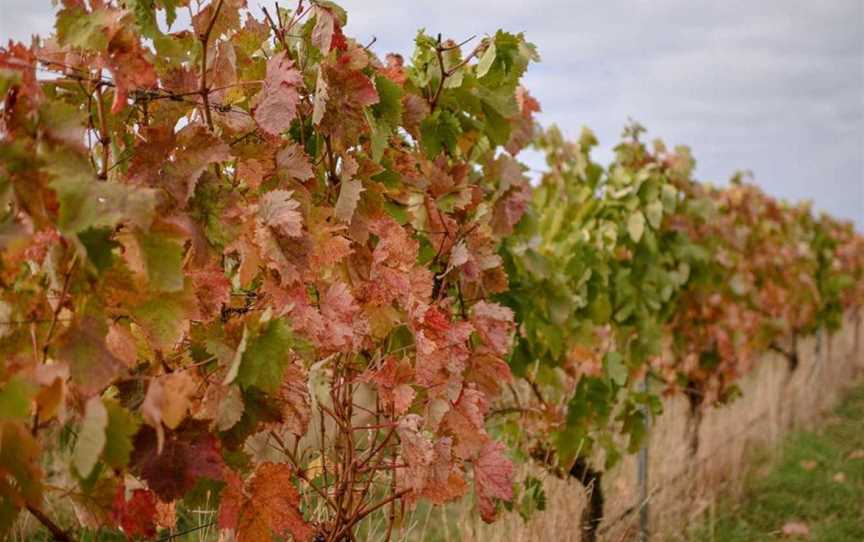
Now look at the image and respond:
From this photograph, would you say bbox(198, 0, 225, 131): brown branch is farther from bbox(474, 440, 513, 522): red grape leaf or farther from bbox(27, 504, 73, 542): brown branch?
bbox(474, 440, 513, 522): red grape leaf

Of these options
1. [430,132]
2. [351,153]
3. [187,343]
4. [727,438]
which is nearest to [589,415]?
[430,132]

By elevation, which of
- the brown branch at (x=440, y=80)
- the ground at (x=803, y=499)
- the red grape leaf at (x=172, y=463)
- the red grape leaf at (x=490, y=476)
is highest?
the brown branch at (x=440, y=80)

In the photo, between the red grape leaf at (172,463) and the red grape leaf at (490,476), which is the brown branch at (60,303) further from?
the red grape leaf at (490,476)

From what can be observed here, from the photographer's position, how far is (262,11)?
1.82 m

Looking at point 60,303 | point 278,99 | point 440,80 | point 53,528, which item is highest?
point 440,80

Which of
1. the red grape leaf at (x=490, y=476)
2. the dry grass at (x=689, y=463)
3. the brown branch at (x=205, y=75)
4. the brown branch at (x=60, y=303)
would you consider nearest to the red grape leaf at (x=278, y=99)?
the brown branch at (x=205, y=75)

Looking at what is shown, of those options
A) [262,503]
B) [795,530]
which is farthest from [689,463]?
[262,503]

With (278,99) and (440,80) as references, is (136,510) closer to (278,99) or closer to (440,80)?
(278,99)

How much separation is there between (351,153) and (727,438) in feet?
14.9

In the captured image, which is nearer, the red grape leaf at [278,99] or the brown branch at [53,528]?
the brown branch at [53,528]

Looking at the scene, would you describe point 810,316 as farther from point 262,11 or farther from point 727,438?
point 262,11

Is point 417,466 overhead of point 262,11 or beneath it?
beneath

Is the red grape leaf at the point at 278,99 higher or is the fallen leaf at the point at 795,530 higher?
the red grape leaf at the point at 278,99

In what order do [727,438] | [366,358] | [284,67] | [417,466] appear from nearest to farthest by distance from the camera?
1. [284,67]
2. [417,466]
3. [366,358]
4. [727,438]
